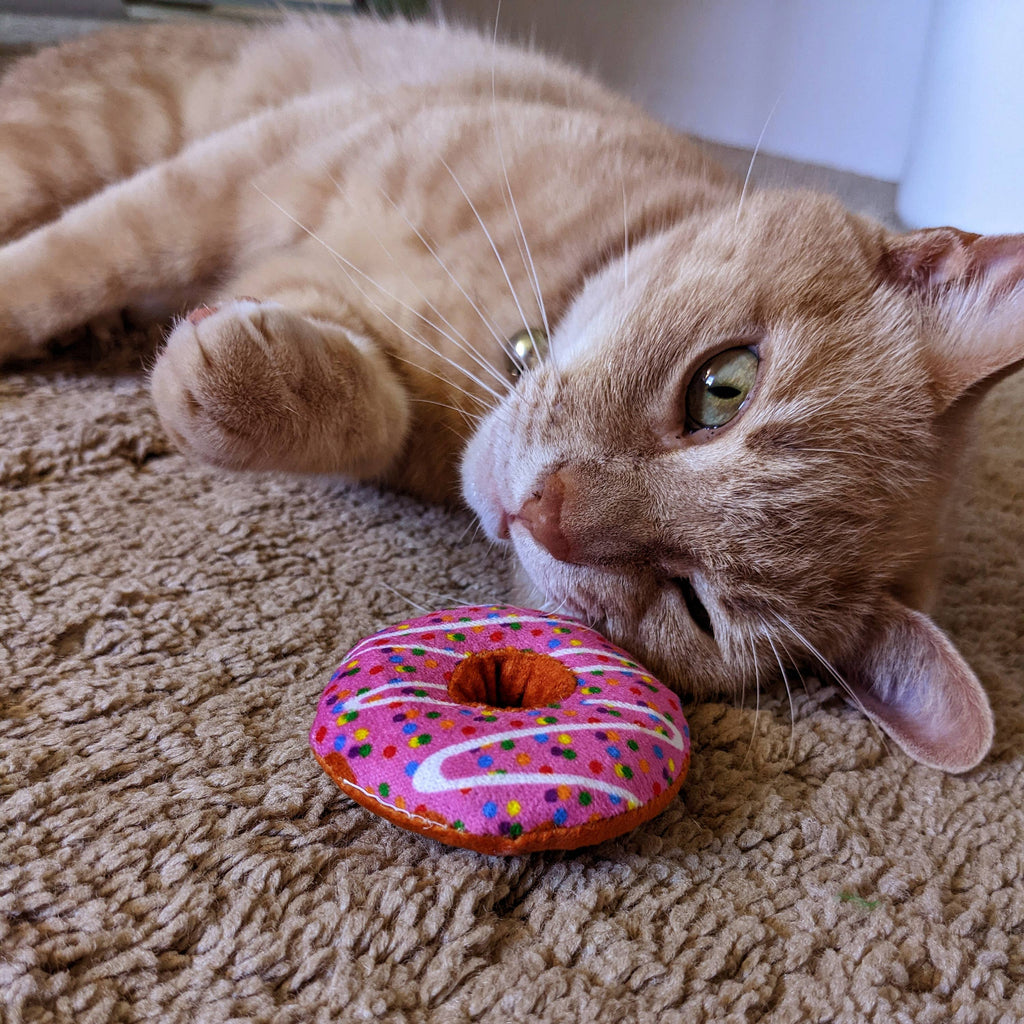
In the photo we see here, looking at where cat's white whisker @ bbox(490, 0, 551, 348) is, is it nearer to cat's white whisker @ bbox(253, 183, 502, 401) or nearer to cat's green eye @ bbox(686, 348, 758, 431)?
cat's white whisker @ bbox(253, 183, 502, 401)

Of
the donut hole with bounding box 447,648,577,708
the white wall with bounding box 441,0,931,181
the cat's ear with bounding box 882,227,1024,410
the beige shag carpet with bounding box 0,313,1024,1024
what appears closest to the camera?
the beige shag carpet with bounding box 0,313,1024,1024

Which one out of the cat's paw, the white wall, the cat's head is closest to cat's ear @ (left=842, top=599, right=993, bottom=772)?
the cat's head

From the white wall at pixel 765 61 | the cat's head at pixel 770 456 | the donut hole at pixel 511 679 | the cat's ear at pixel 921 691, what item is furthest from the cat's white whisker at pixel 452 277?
the white wall at pixel 765 61

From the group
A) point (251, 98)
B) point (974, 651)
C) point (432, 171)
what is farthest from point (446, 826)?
point (251, 98)

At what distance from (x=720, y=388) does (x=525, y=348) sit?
0.32m

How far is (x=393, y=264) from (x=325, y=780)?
832 millimetres

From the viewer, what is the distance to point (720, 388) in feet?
3.25

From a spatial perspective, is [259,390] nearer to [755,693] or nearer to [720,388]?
[720,388]

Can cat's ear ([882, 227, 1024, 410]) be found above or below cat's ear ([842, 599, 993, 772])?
above

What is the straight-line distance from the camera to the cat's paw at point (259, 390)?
0.98m

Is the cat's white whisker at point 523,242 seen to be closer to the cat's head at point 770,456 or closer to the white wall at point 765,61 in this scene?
the cat's head at point 770,456

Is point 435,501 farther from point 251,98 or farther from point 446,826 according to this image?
point 251,98

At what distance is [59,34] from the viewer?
106 inches

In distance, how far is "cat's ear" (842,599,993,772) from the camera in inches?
37.3
